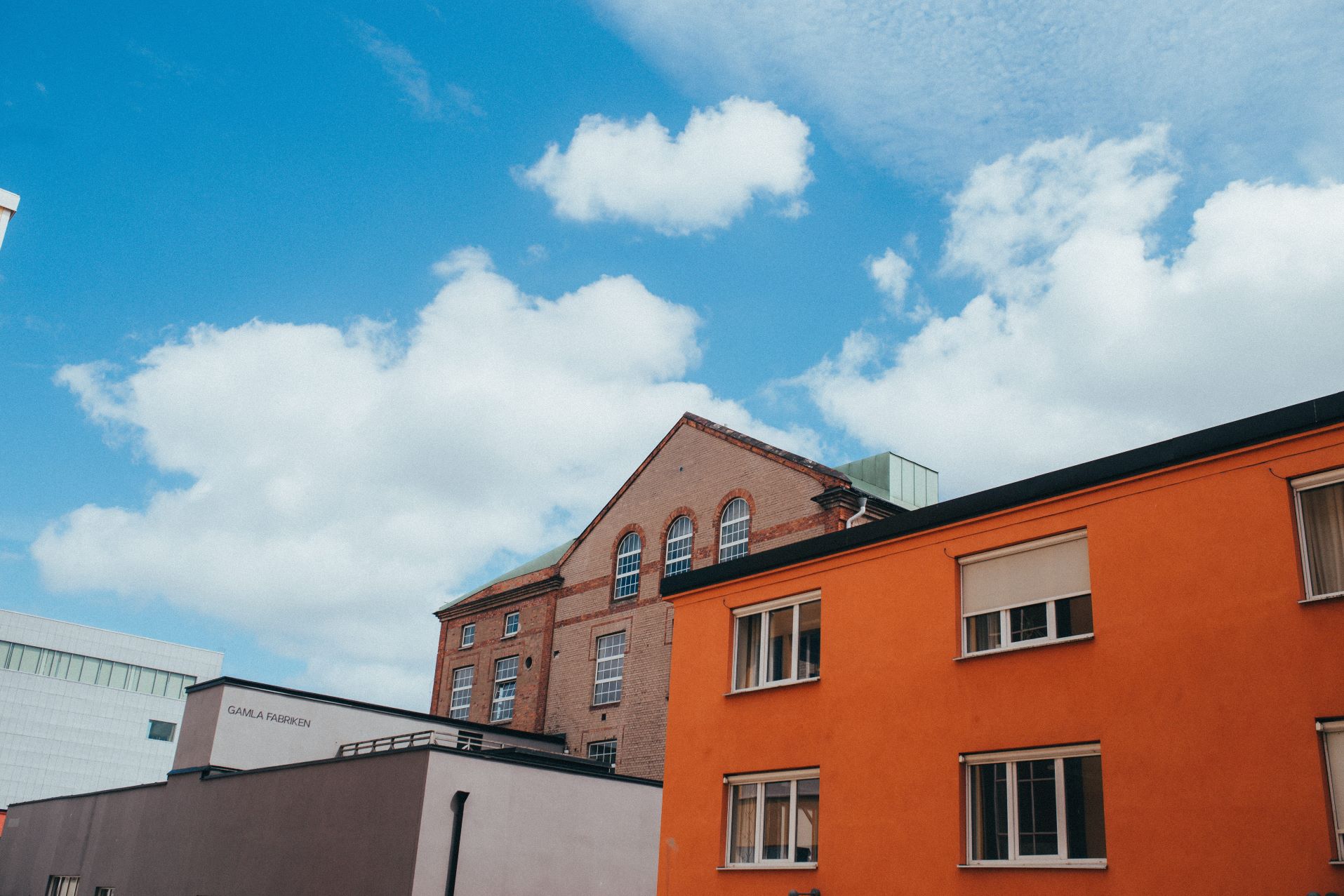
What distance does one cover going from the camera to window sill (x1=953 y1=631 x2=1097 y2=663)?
37.1 feet

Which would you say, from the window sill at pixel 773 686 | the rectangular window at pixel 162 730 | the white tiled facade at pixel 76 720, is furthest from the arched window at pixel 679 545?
the rectangular window at pixel 162 730

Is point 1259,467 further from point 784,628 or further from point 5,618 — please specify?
point 5,618

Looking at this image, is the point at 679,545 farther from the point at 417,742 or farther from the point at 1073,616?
the point at 1073,616

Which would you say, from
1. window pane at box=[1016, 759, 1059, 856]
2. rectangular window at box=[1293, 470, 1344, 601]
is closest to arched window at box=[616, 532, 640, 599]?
window pane at box=[1016, 759, 1059, 856]

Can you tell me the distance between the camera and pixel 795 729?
13.8 metres

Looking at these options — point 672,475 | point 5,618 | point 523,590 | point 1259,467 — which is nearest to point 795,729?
point 1259,467

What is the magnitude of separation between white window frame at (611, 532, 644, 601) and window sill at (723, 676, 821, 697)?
16.2 metres

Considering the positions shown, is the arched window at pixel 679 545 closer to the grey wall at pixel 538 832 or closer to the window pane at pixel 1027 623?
the grey wall at pixel 538 832

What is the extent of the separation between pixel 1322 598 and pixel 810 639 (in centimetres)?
619

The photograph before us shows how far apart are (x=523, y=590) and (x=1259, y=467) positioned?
26.9 m

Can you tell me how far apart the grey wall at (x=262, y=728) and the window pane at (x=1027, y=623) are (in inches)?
664

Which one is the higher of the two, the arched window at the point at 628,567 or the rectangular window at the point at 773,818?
the arched window at the point at 628,567

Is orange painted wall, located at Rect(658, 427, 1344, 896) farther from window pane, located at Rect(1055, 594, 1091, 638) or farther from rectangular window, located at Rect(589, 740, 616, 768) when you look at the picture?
rectangular window, located at Rect(589, 740, 616, 768)

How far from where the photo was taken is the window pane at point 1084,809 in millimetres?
10578
